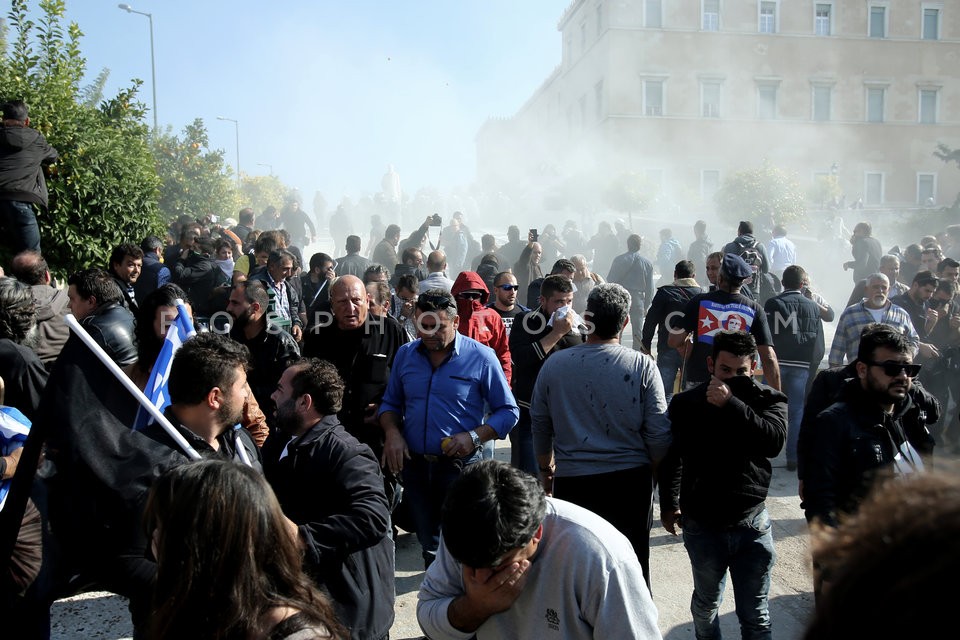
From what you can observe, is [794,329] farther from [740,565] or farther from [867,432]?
[740,565]

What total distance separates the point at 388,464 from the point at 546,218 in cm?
4190

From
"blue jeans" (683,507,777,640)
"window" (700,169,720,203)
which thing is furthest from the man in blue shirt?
"window" (700,169,720,203)

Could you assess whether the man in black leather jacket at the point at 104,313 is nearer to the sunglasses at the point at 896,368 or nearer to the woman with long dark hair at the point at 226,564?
the woman with long dark hair at the point at 226,564

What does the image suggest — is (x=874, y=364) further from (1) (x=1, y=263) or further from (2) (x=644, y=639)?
(1) (x=1, y=263)

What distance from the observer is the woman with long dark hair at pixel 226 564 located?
1775mm

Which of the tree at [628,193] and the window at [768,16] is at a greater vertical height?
the window at [768,16]

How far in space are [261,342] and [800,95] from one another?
52.3 metres

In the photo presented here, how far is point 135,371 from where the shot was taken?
A: 144 inches

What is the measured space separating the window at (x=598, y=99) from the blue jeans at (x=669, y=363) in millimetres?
46429

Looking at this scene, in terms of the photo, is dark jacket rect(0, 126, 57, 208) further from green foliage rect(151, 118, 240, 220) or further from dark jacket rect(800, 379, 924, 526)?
green foliage rect(151, 118, 240, 220)

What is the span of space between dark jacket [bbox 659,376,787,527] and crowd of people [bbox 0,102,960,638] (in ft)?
0.03

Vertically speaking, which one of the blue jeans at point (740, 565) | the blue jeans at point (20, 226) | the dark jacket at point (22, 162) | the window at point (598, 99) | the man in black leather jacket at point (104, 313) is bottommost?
the blue jeans at point (740, 565)

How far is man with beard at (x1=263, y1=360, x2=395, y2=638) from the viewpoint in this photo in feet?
9.11

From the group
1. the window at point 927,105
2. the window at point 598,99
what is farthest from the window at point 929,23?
the window at point 598,99
